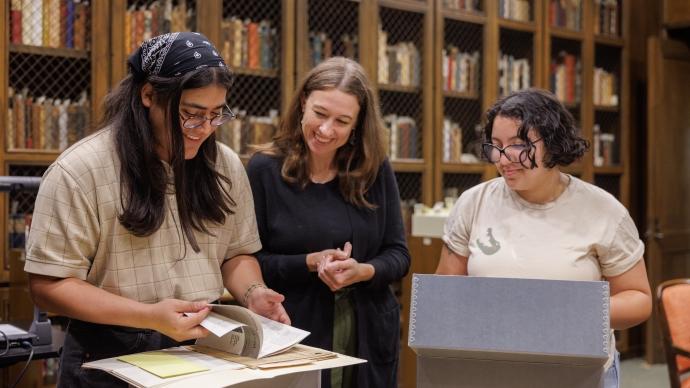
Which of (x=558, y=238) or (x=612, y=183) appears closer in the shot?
(x=558, y=238)

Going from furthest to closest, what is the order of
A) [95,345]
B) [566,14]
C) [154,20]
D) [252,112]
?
1. [566,14]
2. [252,112]
3. [154,20]
4. [95,345]

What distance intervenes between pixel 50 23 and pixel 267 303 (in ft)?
7.53

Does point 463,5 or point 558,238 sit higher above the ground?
point 463,5

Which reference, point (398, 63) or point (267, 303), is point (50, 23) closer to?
point (398, 63)

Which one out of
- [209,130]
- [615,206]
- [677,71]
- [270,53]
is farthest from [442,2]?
[209,130]

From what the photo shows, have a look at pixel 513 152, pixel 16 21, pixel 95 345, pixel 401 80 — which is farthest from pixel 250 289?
pixel 401 80

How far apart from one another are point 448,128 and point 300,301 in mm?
2972

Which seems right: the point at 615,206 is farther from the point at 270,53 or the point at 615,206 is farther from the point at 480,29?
the point at 480,29

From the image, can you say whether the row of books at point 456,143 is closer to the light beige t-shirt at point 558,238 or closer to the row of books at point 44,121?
the row of books at point 44,121

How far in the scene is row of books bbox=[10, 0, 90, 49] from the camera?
3.39 metres

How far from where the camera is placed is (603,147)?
582 cm

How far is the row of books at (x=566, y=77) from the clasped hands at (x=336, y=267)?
3.80m

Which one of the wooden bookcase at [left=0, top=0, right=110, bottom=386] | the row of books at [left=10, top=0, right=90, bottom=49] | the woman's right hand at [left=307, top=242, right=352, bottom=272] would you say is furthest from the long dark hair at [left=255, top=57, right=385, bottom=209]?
the row of books at [left=10, top=0, right=90, bottom=49]

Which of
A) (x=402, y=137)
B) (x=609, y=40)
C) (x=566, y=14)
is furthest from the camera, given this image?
(x=609, y=40)
